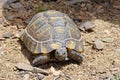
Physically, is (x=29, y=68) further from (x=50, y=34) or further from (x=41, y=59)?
(x=50, y=34)

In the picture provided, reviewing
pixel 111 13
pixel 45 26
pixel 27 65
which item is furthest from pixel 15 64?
pixel 111 13

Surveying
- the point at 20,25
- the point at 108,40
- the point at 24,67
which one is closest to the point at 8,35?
the point at 20,25

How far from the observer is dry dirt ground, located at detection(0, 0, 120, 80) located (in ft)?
17.8

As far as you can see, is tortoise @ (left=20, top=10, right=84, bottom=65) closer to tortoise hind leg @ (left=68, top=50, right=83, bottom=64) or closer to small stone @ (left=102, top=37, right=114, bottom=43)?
tortoise hind leg @ (left=68, top=50, right=83, bottom=64)

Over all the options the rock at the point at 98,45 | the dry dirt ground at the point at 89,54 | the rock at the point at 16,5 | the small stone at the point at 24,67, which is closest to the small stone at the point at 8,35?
the dry dirt ground at the point at 89,54

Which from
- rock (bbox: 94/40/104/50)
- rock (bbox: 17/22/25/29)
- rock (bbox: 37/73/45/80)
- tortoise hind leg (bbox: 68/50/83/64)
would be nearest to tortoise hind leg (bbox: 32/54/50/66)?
rock (bbox: 37/73/45/80)

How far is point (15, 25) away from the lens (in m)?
6.67

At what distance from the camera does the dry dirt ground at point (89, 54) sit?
214 inches

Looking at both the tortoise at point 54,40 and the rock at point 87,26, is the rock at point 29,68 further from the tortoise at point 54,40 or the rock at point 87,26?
the rock at point 87,26

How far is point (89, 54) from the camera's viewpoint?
5.93 metres

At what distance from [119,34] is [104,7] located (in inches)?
45.6

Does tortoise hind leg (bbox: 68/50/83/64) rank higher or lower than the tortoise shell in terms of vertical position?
lower

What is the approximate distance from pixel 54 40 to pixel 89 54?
0.75 metres

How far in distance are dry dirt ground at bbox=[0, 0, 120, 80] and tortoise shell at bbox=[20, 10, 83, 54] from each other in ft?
0.80
